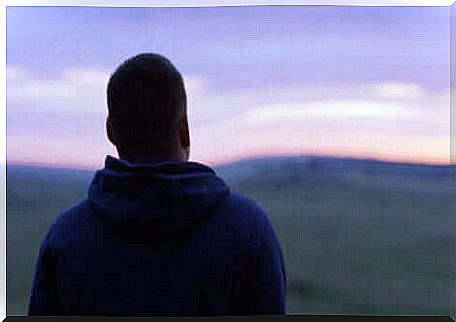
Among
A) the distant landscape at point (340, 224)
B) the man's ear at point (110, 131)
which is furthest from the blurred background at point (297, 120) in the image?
Result: the man's ear at point (110, 131)

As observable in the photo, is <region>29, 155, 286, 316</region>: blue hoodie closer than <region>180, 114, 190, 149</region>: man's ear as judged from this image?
→ Yes

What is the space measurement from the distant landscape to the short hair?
388 millimetres

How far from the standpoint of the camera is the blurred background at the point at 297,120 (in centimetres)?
409

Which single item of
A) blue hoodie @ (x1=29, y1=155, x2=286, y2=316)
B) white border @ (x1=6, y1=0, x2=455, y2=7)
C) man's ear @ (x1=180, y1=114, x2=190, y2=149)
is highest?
white border @ (x1=6, y1=0, x2=455, y2=7)

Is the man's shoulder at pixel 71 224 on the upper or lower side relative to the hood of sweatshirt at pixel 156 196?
lower

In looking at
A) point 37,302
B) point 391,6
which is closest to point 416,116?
point 391,6

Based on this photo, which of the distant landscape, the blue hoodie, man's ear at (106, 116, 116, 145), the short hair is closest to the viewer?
the blue hoodie

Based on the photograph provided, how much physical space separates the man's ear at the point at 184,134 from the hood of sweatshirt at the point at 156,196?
11 centimetres

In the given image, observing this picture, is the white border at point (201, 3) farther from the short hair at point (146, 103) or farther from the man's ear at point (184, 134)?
the man's ear at point (184, 134)

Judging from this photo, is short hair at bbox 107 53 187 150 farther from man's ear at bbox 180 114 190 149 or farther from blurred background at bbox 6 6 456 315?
blurred background at bbox 6 6 456 315

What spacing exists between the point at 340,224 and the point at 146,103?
3.68 ft

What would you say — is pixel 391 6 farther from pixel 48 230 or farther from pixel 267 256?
pixel 48 230

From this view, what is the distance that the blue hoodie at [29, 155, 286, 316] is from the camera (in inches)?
139

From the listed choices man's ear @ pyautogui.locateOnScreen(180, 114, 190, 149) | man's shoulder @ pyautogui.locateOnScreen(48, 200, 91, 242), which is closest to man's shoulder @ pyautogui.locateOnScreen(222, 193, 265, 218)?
man's ear @ pyautogui.locateOnScreen(180, 114, 190, 149)
